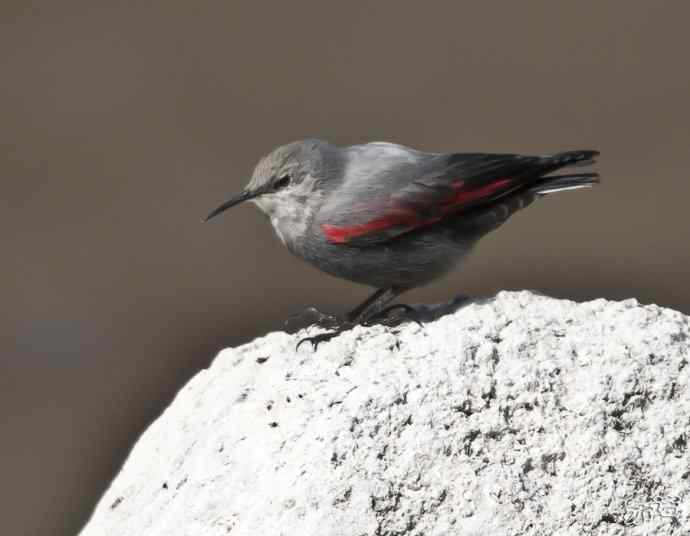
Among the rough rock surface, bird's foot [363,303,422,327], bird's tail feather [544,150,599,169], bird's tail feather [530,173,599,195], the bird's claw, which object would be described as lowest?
the rough rock surface

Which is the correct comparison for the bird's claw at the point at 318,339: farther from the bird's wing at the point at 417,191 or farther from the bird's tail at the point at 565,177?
the bird's tail at the point at 565,177

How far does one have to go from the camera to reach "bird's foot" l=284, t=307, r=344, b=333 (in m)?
4.09

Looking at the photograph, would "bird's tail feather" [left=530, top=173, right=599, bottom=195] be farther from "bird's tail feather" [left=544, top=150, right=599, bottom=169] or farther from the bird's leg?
the bird's leg

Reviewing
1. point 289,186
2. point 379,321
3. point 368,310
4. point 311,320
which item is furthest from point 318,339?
point 289,186

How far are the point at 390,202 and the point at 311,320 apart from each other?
1.95 ft

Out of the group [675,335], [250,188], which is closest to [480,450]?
[675,335]

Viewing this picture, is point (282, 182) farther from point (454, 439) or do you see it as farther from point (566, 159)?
point (454, 439)

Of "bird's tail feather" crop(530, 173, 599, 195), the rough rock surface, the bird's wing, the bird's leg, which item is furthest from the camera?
"bird's tail feather" crop(530, 173, 599, 195)

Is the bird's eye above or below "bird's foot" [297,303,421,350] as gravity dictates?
above

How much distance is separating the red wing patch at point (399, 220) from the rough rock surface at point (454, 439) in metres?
0.75

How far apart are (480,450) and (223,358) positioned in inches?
50.8

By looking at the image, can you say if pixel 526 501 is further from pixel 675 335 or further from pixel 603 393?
pixel 675 335

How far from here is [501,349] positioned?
3.28 m

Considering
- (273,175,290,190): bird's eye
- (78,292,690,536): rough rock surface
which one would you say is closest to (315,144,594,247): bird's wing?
(273,175,290,190): bird's eye
